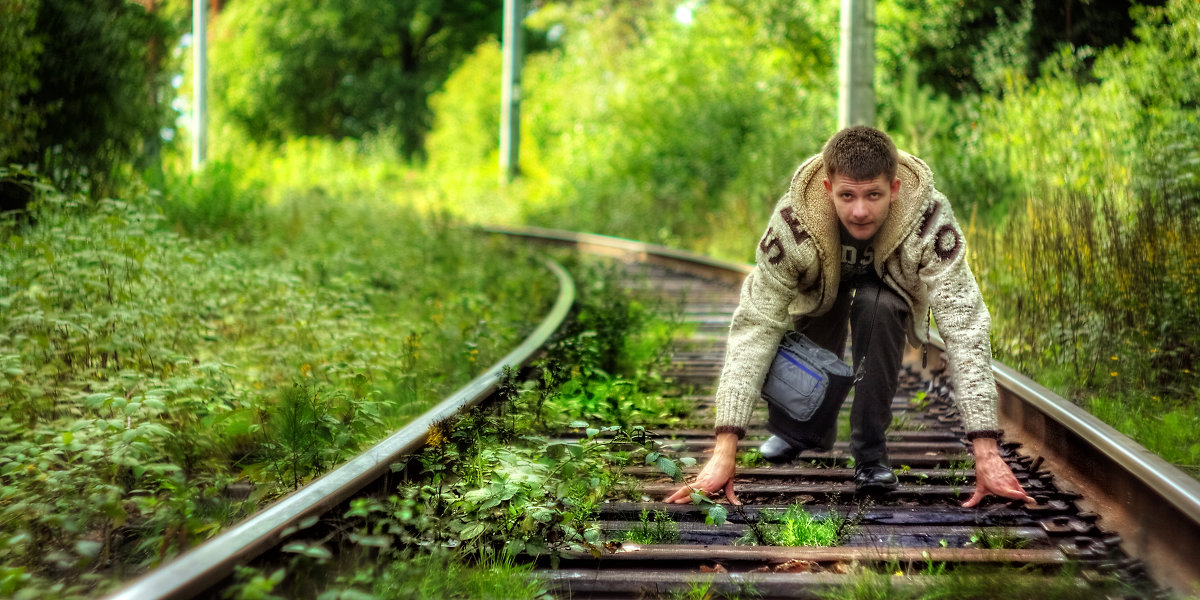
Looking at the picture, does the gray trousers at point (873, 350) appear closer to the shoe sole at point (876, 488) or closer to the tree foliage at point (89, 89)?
the shoe sole at point (876, 488)

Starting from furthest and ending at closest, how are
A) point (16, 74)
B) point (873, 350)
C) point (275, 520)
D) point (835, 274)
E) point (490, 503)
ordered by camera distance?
1. point (16, 74)
2. point (873, 350)
3. point (835, 274)
4. point (490, 503)
5. point (275, 520)

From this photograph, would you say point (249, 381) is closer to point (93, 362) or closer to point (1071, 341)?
point (93, 362)

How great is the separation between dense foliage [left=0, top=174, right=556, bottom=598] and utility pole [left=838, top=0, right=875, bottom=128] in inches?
126

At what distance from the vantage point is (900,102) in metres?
12.4

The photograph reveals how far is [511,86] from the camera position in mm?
22797

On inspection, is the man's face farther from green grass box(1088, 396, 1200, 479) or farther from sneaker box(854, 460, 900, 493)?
green grass box(1088, 396, 1200, 479)

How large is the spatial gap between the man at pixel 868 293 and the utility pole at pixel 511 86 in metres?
19.5

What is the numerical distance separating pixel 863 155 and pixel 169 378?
10.2ft

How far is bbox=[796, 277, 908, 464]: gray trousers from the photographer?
11.5 feet

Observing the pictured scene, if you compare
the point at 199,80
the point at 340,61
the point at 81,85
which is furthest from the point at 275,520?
the point at 340,61

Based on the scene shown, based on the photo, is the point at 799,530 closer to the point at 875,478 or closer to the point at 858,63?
the point at 875,478

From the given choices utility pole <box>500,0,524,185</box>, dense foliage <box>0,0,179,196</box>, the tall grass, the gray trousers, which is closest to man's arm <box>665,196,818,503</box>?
the gray trousers

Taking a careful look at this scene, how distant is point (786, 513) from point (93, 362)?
3305 mm

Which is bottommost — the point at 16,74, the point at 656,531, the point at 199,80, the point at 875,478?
the point at 656,531
